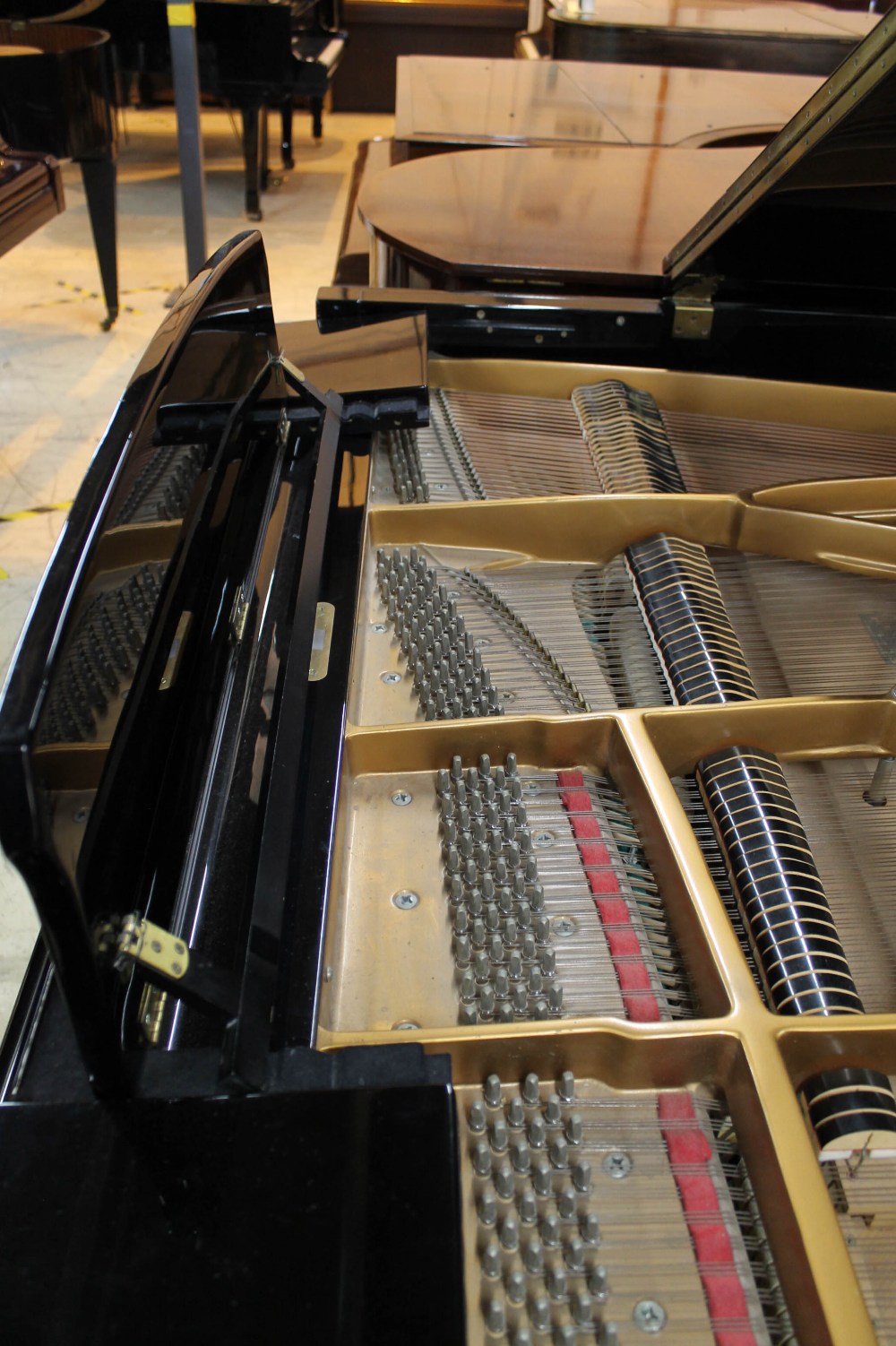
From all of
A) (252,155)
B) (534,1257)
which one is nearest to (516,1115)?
(534,1257)

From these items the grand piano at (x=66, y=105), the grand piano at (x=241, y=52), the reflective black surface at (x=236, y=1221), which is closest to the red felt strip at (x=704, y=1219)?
the reflective black surface at (x=236, y=1221)

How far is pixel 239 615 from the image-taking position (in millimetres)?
1375

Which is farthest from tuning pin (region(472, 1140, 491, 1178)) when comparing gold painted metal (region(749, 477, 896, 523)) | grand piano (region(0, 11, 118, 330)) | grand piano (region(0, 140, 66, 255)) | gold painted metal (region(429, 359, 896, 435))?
grand piano (region(0, 11, 118, 330))

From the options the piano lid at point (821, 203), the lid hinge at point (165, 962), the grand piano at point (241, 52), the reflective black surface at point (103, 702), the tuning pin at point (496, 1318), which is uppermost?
the grand piano at point (241, 52)

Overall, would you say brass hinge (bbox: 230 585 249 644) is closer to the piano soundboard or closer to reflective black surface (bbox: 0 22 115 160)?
the piano soundboard

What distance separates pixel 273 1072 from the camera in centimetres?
95

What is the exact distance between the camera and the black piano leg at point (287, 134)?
7121mm

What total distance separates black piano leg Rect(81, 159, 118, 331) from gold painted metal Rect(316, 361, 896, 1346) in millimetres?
3366

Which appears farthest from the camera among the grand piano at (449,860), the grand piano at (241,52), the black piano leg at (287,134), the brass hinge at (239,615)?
the black piano leg at (287,134)

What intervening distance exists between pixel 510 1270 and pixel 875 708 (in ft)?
2.95

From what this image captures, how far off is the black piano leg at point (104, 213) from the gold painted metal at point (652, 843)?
133 inches

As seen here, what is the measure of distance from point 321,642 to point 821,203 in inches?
50.3

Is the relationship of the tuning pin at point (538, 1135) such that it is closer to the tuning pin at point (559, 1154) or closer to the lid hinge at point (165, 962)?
the tuning pin at point (559, 1154)

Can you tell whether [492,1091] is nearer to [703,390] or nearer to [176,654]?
[176,654]
